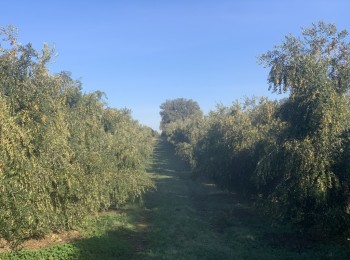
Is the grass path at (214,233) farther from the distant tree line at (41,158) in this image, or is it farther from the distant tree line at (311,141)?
the distant tree line at (41,158)

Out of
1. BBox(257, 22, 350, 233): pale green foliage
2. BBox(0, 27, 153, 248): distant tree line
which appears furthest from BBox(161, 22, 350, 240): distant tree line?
BBox(0, 27, 153, 248): distant tree line

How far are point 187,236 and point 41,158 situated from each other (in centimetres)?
928

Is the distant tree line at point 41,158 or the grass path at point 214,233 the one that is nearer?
the distant tree line at point 41,158

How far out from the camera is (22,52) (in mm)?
18812

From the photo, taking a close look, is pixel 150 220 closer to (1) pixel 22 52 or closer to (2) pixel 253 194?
(2) pixel 253 194

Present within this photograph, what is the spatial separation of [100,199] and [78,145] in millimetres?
3797

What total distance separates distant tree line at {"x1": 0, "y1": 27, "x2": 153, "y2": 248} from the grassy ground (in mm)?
1768

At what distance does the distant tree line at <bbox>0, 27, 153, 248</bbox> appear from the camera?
14859 millimetres

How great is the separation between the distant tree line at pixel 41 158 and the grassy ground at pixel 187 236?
1768 mm

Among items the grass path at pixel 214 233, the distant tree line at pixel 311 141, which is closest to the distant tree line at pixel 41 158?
the grass path at pixel 214 233

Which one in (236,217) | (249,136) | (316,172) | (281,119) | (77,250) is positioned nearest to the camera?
(316,172)

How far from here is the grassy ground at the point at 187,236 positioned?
57.0 ft

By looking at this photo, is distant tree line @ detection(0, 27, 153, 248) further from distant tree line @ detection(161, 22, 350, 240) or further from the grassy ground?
distant tree line @ detection(161, 22, 350, 240)

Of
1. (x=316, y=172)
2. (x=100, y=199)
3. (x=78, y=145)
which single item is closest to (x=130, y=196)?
(x=100, y=199)
